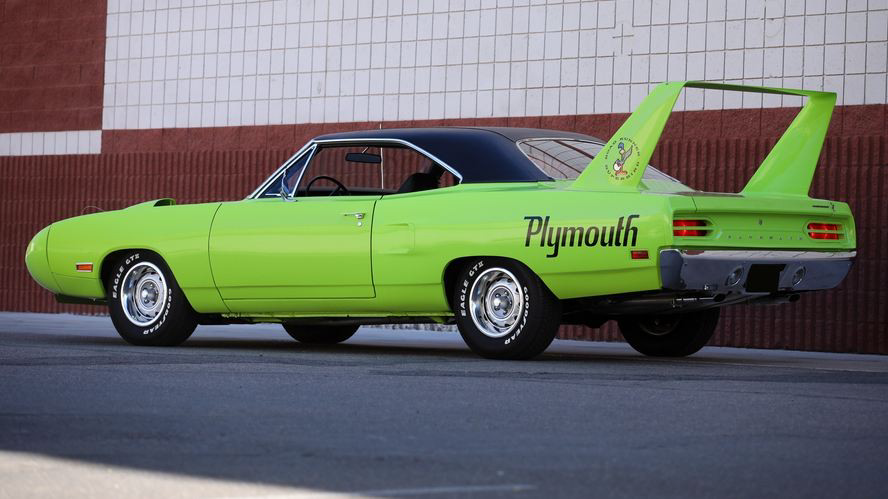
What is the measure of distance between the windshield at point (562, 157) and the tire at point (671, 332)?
1.07 metres

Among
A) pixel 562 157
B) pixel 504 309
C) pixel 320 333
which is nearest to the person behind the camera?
pixel 504 309

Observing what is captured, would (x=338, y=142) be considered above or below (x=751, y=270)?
above

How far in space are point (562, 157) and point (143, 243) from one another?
2.98 meters

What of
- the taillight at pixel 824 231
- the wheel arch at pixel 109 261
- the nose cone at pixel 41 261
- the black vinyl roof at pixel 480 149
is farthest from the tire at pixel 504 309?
the nose cone at pixel 41 261

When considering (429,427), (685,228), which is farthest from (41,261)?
(429,427)

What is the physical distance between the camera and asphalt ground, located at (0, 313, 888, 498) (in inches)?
180

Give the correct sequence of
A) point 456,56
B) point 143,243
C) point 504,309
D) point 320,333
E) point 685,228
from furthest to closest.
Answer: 1. point 456,56
2. point 320,333
3. point 143,243
4. point 504,309
5. point 685,228

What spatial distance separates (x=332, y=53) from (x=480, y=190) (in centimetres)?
704

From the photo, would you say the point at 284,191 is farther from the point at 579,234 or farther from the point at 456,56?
the point at 456,56

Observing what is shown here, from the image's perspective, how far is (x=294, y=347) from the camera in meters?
11.1

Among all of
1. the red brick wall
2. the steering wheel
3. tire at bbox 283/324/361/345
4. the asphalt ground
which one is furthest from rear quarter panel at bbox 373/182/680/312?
the red brick wall

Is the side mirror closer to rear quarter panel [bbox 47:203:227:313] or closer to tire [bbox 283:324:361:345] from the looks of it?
rear quarter panel [bbox 47:203:227:313]

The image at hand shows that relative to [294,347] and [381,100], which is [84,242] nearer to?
[294,347]

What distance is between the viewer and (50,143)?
60.0ft
